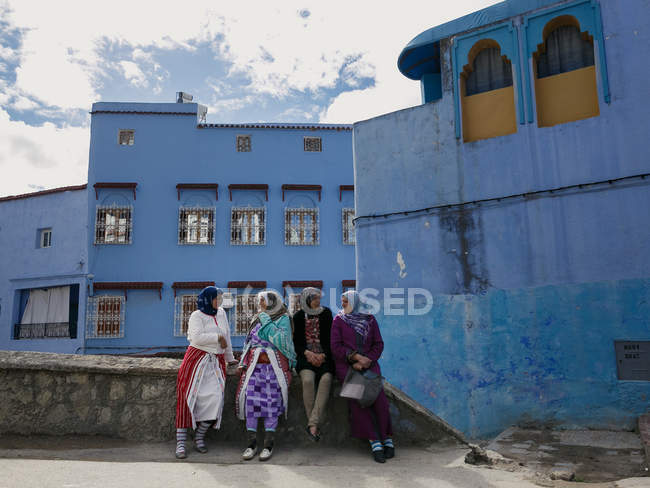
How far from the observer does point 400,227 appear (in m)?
8.23

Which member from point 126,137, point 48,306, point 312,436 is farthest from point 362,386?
point 48,306

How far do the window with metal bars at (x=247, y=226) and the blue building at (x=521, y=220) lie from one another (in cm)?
822

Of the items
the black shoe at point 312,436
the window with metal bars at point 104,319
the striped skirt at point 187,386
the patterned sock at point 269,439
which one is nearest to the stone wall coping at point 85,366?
the striped skirt at point 187,386

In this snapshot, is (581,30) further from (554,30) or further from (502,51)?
(502,51)

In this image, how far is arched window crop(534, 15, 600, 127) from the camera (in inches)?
284

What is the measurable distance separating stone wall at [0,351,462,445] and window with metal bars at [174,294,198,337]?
10.9 m

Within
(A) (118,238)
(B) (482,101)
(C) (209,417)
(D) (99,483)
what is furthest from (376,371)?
(A) (118,238)

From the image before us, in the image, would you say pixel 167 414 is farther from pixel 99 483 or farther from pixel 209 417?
pixel 99 483

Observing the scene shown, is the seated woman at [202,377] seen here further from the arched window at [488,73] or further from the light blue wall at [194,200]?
the light blue wall at [194,200]

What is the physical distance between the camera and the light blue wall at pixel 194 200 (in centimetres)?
1616

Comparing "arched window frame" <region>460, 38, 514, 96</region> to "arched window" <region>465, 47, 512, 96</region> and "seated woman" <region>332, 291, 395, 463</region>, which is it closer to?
"arched window" <region>465, 47, 512, 96</region>

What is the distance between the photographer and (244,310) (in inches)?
639

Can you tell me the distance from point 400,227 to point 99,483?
5.58 metres

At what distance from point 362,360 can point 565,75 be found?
508 centimetres
